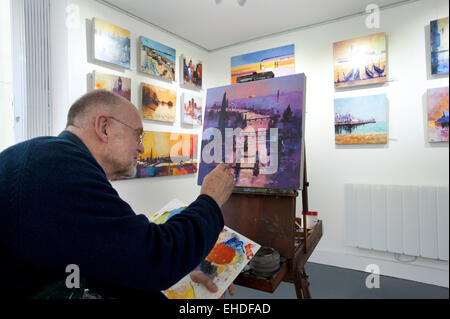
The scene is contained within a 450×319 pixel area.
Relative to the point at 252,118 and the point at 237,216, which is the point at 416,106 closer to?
the point at 252,118

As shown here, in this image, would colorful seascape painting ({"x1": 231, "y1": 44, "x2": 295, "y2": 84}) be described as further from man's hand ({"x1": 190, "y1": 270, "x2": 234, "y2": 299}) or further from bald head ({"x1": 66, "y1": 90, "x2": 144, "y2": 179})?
man's hand ({"x1": 190, "y1": 270, "x2": 234, "y2": 299})

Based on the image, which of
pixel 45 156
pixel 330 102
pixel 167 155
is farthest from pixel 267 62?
pixel 45 156

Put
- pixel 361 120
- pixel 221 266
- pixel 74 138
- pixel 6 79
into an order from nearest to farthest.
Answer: pixel 74 138 → pixel 221 266 → pixel 6 79 → pixel 361 120

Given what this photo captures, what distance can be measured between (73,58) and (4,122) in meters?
0.69

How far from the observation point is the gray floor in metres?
1.92

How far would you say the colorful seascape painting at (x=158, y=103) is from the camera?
266cm

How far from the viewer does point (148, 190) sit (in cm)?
272

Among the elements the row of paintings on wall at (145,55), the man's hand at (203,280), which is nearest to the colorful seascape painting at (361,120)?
the row of paintings on wall at (145,55)

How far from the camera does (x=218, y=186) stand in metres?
0.91

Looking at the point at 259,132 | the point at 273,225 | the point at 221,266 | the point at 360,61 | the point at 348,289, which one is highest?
the point at 360,61

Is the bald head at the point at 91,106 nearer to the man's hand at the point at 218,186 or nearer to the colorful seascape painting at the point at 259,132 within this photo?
the man's hand at the point at 218,186

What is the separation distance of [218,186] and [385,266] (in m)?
2.26

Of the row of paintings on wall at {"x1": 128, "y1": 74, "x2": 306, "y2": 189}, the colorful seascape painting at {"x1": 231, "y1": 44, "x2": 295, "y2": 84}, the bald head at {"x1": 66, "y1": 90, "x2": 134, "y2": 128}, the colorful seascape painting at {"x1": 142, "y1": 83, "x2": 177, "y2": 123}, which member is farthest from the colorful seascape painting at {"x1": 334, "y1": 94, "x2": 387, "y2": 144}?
the bald head at {"x1": 66, "y1": 90, "x2": 134, "y2": 128}

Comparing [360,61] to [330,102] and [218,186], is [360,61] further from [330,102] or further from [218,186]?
[218,186]
